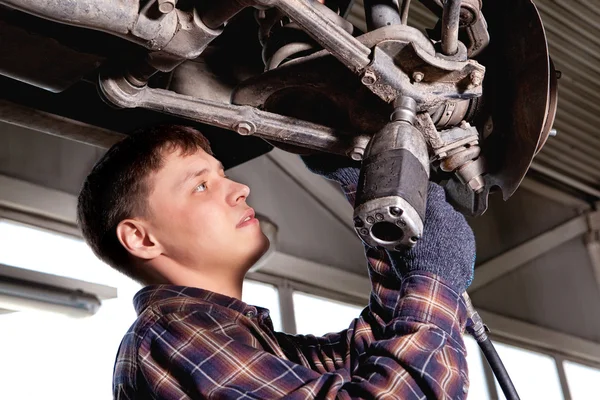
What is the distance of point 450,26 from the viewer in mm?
988

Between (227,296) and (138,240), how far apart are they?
164 mm

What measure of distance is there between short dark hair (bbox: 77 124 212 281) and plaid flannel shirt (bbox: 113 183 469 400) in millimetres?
189

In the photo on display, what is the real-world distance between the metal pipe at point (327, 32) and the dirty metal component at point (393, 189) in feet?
0.27

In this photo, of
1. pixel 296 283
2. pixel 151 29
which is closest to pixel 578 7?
pixel 296 283

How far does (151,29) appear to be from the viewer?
0.90 m

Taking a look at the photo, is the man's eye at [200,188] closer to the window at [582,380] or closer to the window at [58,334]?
the window at [58,334]

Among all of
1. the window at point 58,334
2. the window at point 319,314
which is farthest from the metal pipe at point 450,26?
the window at point 319,314

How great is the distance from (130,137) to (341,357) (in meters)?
0.43

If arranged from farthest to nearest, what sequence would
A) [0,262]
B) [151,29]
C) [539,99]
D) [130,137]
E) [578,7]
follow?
1. [578,7]
2. [0,262]
3. [130,137]
4. [539,99]
5. [151,29]

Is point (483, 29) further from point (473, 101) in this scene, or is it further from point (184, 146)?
point (184, 146)

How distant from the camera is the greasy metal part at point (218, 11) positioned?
913 mm

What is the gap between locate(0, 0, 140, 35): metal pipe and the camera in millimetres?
834

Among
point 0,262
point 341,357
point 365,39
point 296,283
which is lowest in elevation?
point 341,357

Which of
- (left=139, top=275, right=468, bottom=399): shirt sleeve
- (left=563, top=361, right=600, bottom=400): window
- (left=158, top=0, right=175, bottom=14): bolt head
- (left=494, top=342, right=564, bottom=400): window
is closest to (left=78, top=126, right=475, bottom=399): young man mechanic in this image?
(left=139, top=275, right=468, bottom=399): shirt sleeve
